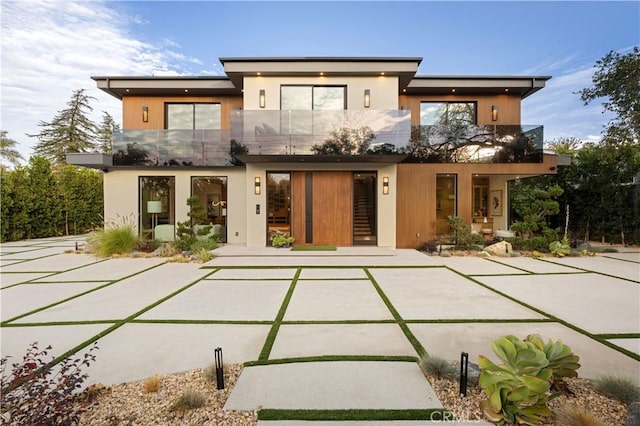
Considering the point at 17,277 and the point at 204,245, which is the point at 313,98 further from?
the point at 17,277

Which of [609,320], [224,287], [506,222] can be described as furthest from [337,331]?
[506,222]

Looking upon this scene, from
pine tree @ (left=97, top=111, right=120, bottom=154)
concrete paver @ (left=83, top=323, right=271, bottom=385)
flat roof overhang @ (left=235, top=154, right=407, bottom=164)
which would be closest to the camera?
concrete paver @ (left=83, top=323, right=271, bottom=385)

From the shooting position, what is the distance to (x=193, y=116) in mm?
11281

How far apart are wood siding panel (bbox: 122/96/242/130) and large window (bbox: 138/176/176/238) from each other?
2216 mm

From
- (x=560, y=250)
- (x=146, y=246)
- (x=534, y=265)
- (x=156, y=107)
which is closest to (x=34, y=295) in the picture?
(x=146, y=246)

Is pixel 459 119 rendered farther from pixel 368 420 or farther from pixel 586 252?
pixel 368 420

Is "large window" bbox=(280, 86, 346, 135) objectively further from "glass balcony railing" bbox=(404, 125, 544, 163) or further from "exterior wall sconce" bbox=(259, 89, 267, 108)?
"glass balcony railing" bbox=(404, 125, 544, 163)

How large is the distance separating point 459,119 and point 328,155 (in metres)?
6.29

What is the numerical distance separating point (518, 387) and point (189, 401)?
2399 millimetres

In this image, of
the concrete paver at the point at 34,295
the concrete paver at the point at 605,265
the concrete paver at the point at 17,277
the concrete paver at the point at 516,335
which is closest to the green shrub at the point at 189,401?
the concrete paver at the point at 516,335

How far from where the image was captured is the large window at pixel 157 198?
10859 millimetres

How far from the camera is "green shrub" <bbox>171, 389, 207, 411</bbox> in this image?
2.10m

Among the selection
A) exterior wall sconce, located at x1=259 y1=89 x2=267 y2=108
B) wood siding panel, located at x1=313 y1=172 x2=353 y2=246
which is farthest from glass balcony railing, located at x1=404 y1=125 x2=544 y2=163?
exterior wall sconce, located at x1=259 y1=89 x2=267 y2=108

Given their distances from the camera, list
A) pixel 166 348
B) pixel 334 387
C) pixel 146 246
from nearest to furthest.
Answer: pixel 334 387 → pixel 166 348 → pixel 146 246
